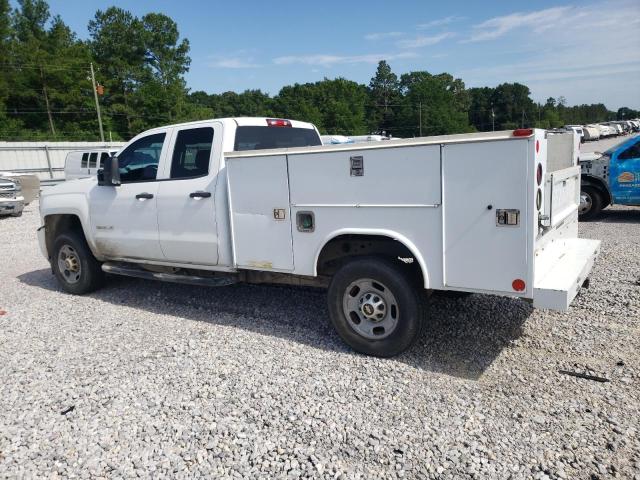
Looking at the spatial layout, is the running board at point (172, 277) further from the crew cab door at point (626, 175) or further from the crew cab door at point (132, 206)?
the crew cab door at point (626, 175)

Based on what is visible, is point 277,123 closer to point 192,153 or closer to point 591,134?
point 192,153

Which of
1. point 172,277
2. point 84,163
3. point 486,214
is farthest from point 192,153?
point 84,163

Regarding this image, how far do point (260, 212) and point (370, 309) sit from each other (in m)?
1.42

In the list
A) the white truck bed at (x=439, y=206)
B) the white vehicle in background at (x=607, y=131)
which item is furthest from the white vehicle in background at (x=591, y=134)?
the white truck bed at (x=439, y=206)

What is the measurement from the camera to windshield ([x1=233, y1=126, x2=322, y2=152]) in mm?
5645

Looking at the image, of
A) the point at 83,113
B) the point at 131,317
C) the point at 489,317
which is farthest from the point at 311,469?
the point at 83,113

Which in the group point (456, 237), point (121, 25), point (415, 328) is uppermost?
point (121, 25)

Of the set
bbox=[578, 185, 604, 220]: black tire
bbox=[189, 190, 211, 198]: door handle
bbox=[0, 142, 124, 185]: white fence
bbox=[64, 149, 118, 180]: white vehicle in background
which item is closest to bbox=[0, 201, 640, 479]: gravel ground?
bbox=[189, 190, 211, 198]: door handle

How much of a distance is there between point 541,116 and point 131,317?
426 feet

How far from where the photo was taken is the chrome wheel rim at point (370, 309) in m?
4.50

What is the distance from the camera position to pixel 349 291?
184 inches

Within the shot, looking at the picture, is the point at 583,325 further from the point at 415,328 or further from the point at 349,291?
the point at 349,291

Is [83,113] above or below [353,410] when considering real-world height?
above

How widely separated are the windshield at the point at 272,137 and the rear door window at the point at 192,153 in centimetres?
34
